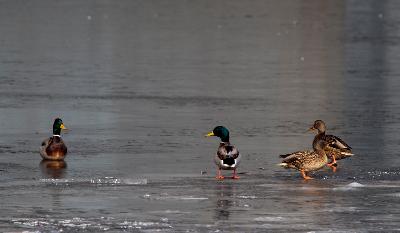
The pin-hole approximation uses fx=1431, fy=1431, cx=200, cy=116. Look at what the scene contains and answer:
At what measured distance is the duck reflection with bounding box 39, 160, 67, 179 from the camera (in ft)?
50.4

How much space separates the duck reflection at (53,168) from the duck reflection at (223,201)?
189 centimetres

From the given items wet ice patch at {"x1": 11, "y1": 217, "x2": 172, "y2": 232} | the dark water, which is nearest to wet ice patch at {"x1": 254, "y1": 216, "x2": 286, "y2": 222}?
the dark water

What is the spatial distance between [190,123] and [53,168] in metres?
4.62

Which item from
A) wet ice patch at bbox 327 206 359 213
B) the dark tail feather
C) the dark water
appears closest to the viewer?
the dark water

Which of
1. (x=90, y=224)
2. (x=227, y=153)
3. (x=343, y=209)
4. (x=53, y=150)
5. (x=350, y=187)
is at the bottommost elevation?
(x=90, y=224)

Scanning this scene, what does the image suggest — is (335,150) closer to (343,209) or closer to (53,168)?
(343,209)

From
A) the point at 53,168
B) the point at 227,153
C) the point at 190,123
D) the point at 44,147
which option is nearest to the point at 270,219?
the point at 227,153

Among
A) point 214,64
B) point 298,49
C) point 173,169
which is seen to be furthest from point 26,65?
point 173,169

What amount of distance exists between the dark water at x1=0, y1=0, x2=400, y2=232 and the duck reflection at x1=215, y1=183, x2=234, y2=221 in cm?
3

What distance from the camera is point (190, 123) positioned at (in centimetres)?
2031

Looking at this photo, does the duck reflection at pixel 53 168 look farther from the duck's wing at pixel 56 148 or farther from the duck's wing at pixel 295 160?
the duck's wing at pixel 295 160

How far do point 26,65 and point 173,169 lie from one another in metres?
14.5

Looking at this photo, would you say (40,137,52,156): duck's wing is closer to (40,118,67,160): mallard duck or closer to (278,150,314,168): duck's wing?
(40,118,67,160): mallard duck

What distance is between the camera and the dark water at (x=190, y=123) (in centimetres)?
1298
